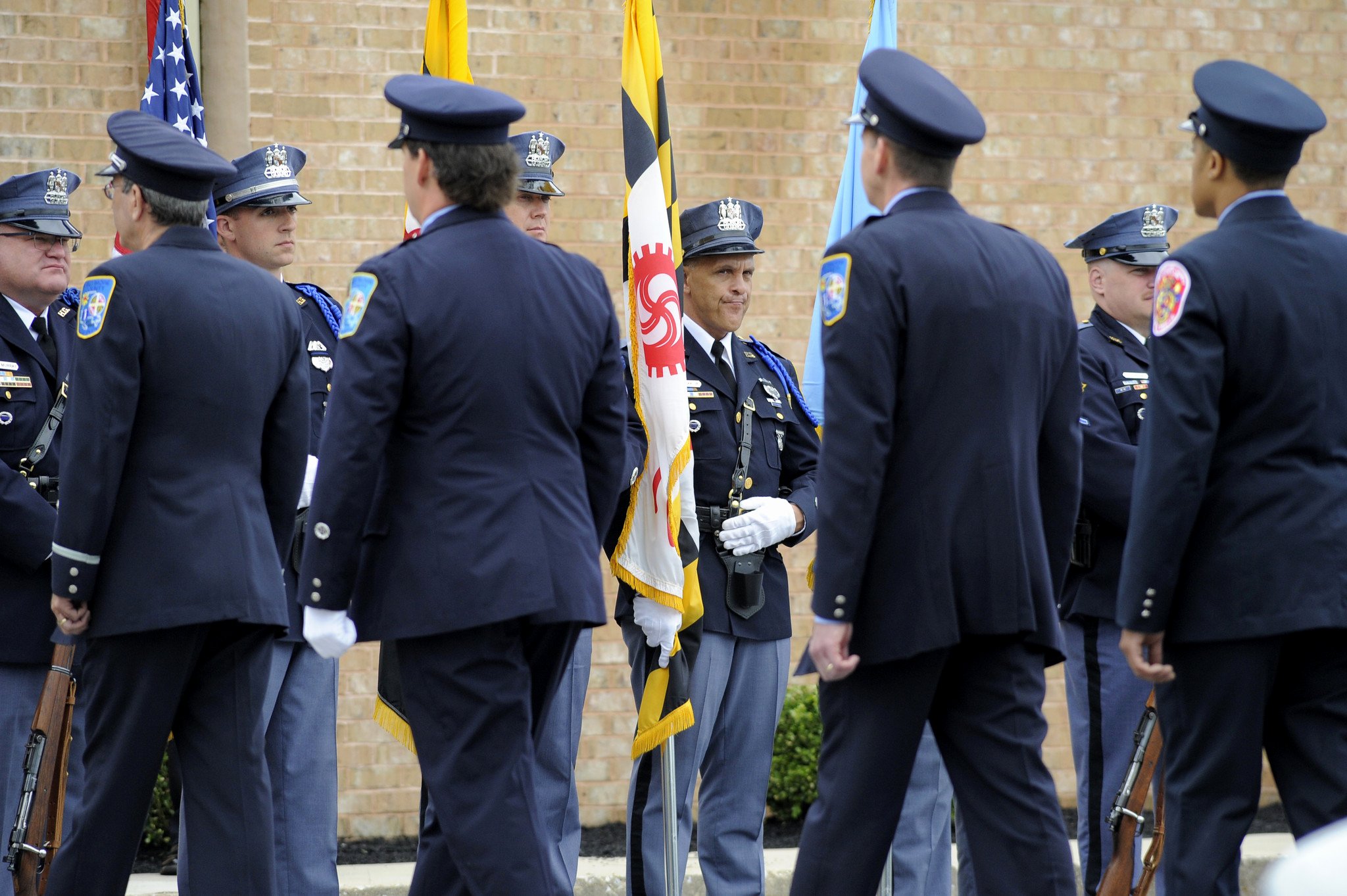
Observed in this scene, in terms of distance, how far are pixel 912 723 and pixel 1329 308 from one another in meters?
1.23

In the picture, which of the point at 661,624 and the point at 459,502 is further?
the point at 661,624

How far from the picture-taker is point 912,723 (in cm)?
321

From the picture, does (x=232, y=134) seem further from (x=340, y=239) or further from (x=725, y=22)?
(x=725, y=22)

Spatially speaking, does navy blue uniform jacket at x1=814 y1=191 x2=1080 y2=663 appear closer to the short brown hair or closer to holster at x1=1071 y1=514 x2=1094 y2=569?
the short brown hair

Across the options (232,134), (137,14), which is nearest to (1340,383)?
(232,134)

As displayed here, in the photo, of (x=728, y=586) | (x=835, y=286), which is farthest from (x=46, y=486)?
(x=835, y=286)

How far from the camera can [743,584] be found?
4566mm

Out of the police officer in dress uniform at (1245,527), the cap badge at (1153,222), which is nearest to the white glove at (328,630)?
the police officer in dress uniform at (1245,527)

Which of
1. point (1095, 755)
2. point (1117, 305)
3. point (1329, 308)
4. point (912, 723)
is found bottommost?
point (1095, 755)

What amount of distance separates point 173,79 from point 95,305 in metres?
2.06

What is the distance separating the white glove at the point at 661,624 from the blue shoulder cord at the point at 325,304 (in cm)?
131

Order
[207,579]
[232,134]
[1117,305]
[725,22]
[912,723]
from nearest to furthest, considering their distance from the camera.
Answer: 1. [912,723]
2. [207,579]
3. [1117,305]
4. [232,134]
5. [725,22]

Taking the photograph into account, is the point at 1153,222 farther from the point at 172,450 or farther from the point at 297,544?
the point at 172,450

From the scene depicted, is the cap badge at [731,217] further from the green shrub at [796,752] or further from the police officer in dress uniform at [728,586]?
the green shrub at [796,752]
